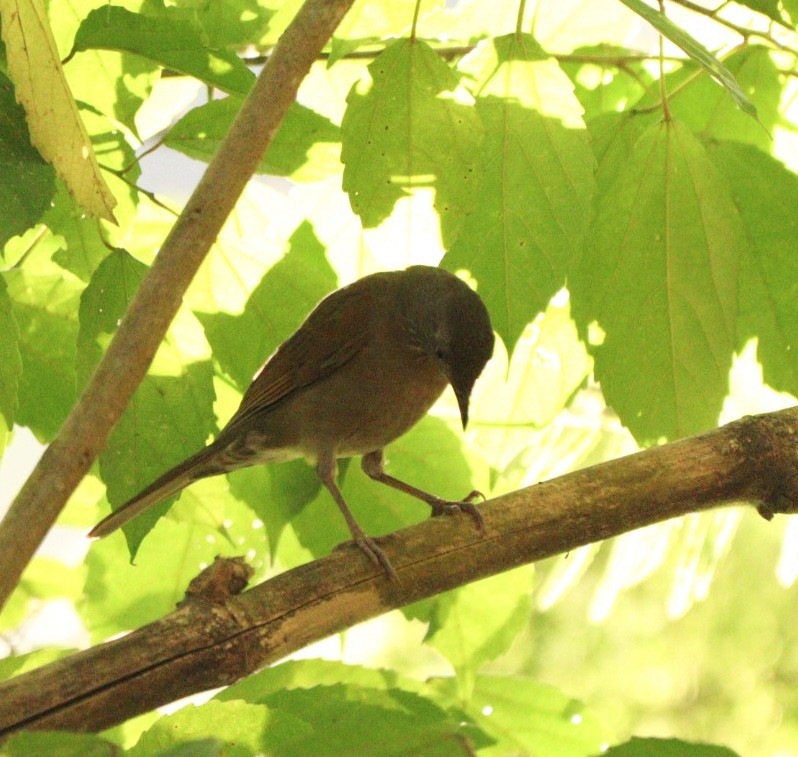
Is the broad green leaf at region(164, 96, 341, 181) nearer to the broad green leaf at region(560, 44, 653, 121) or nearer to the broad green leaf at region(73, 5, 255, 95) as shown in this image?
the broad green leaf at region(73, 5, 255, 95)

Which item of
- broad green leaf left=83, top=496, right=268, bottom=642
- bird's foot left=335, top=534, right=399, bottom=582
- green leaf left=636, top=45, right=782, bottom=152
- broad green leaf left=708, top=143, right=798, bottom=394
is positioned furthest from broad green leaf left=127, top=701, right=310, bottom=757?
green leaf left=636, top=45, right=782, bottom=152

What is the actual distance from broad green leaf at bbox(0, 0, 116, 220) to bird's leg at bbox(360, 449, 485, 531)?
3.57 ft

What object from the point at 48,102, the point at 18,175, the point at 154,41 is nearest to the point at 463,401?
the point at 154,41

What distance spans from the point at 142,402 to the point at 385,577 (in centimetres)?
68

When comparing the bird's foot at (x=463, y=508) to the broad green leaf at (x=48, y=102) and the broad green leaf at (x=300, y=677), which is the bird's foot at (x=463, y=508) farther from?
the broad green leaf at (x=48, y=102)

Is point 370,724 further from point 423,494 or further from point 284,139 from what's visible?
point 284,139

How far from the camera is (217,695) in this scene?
7.54 ft

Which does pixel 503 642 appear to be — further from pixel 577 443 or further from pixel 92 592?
pixel 92 592

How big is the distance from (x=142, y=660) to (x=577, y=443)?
1.79m

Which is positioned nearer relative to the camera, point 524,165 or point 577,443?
point 524,165

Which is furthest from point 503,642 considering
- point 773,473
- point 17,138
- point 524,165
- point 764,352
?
point 17,138

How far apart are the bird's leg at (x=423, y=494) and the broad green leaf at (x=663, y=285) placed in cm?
44

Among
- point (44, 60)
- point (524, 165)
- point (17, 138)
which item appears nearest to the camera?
point (44, 60)

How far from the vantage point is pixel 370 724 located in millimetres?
1872
